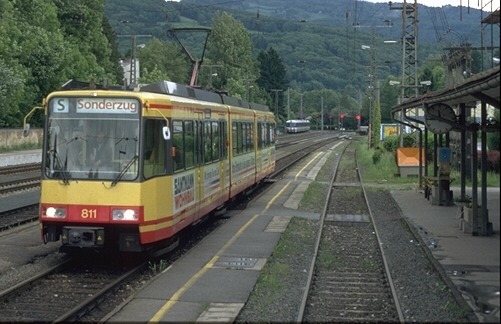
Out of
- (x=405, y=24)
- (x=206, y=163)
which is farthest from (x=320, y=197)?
(x=405, y=24)

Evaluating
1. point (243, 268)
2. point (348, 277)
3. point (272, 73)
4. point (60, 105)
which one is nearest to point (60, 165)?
point (60, 105)

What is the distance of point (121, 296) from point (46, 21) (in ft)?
163

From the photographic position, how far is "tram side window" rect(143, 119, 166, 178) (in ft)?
40.4

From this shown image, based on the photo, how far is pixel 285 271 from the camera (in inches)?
510

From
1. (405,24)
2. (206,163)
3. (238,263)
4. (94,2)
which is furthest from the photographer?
(94,2)

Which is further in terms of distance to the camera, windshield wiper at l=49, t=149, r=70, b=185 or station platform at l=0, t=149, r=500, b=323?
windshield wiper at l=49, t=149, r=70, b=185

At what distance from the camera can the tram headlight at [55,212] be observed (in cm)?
1226

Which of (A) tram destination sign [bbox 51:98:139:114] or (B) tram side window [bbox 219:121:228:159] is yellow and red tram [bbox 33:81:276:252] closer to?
(A) tram destination sign [bbox 51:98:139:114]

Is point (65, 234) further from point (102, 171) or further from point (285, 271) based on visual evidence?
point (285, 271)

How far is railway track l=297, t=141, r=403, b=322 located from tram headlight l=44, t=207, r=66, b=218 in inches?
160

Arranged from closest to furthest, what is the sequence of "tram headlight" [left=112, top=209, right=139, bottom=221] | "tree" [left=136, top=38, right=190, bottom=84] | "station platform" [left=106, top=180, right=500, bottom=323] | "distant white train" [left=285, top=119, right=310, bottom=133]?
"station platform" [left=106, top=180, right=500, bottom=323]
"tram headlight" [left=112, top=209, right=139, bottom=221]
"tree" [left=136, top=38, right=190, bottom=84]
"distant white train" [left=285, top=119, right=310, bottom=133]

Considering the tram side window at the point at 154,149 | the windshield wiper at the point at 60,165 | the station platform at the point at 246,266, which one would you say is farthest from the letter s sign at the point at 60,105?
the station platform at the point at 246,266

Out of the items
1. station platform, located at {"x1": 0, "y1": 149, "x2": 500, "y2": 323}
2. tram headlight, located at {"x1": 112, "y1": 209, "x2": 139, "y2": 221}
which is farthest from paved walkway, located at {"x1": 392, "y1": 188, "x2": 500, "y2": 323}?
tram headlight, located at {"x1": 112, "y1": 209, "x2": 139, "y2": 221}

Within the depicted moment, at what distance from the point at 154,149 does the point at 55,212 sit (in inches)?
73.9
